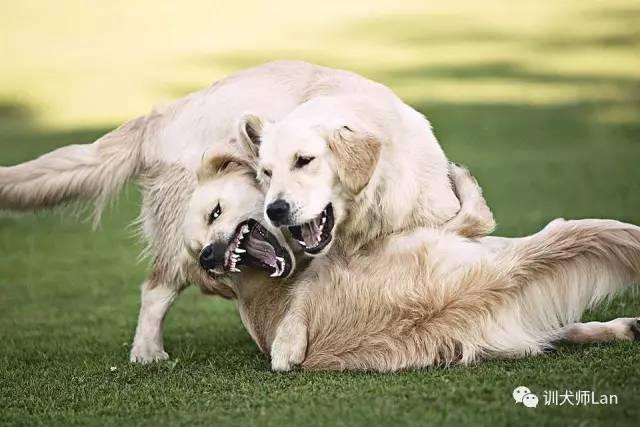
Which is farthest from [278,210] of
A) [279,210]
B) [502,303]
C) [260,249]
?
[502,303]

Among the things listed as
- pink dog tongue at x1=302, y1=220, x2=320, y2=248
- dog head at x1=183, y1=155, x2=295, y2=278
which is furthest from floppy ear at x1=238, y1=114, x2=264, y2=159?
pink dog tongue at x1=302, y1=220, x2=320, y2=248

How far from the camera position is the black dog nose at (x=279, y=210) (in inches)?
182

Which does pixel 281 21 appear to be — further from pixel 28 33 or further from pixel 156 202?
pixel 156 202

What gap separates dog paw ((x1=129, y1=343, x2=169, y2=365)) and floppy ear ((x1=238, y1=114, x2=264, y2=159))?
42.2 inches

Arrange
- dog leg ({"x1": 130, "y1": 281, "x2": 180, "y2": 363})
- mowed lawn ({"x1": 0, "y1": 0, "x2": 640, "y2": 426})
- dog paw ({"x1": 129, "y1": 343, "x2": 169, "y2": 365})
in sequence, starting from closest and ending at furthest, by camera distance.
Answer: mowed lawn ({"x1": 0, "y1": 0, "x2": 640, "y2": 426}) → dog paw ({"x1": 129, "y1": 343, "x2": 169, "y2": 365}) → dog leg ({"x1": 130, "y1": 281, "x2": 180, "y2": 363})

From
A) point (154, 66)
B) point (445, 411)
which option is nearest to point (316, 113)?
point (445, 411)

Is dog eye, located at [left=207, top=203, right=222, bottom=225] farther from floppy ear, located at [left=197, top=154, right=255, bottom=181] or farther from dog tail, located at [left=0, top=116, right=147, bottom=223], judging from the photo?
dog tail, located at [left=0, top=116, right=147, bottom=223]

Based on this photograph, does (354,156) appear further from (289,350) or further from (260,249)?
(289,350)

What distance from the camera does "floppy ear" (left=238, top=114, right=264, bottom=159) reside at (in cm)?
512

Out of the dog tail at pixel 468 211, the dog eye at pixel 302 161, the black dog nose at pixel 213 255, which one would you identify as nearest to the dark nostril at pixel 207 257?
the black dog nose at pixel 213 255

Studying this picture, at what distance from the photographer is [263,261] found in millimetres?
5078

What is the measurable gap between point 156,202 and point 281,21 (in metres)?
17.2

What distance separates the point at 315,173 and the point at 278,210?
9.9 inches

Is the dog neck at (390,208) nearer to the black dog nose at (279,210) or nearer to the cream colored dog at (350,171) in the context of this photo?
the cream colored dog at (350,171)
